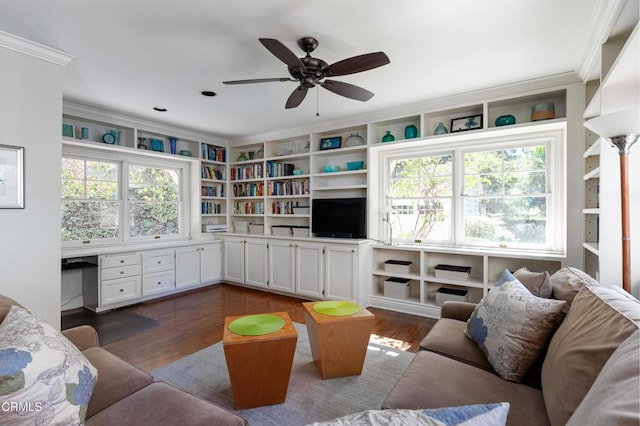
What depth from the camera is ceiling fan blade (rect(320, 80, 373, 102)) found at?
2.33 m

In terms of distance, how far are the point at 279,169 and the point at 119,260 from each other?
250 centimetres

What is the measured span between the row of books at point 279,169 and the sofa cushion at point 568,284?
149 inches

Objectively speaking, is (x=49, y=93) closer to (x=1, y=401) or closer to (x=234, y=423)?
(x=1, y=401)

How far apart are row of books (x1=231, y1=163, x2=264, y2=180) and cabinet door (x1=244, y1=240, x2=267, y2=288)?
1.13 m

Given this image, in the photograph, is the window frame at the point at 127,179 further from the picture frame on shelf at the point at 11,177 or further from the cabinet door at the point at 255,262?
the picture frame on shelf at the point at 11,177

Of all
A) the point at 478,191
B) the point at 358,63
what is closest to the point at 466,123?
the point at 478,191

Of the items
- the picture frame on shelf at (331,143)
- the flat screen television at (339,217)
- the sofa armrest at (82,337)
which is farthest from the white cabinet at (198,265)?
the sofa armrest at (82,337)

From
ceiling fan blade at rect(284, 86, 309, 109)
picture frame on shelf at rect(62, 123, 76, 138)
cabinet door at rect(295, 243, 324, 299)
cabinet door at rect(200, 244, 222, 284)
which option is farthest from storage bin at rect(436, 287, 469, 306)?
picture frame on shelf at rect(62, 123, 76, 138)

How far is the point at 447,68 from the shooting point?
2.74 m

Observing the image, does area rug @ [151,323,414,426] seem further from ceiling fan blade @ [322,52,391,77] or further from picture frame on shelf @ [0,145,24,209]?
ceiling fan blade @ [322,52,391,77]

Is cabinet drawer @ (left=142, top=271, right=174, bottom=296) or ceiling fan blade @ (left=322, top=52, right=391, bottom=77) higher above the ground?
ceiling fan blade @ (left=322, top=52, right=391, bottom=77)

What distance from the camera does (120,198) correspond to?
434 centimetres

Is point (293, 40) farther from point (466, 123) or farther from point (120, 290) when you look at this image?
point (120, 290)

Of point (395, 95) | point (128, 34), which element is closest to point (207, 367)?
point (128, 34)
